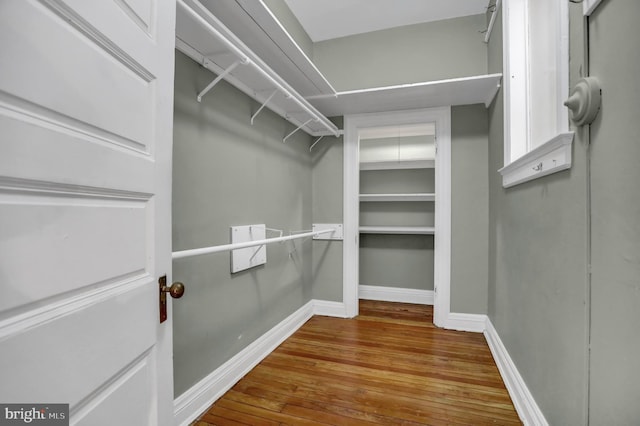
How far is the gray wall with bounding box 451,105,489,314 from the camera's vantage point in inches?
97.3

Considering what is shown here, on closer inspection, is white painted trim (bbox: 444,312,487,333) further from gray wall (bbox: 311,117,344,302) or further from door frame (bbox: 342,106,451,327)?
gray wall (bbox: 311,117,344,302)

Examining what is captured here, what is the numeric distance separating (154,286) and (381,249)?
118 inches

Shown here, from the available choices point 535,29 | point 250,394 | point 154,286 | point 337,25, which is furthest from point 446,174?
point 154,286

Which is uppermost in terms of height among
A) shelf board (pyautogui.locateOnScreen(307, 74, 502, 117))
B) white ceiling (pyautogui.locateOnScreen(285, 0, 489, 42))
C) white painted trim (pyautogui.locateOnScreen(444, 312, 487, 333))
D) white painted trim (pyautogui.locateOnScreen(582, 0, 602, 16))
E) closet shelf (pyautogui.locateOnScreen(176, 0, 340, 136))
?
white ceiling (pyautogui.locateOnScreen(285, 0, 489, 42))

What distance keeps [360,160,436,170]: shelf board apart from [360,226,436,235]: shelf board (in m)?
0.71

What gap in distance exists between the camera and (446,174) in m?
2.56

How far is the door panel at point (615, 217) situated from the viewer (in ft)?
2.31

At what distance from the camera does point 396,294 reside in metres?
3.42

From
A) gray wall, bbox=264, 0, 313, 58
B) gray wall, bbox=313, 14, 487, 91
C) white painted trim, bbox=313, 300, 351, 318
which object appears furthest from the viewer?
white painted trim, bbox=313, 300, 351, 318

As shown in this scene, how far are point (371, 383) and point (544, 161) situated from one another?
1470 millimetres

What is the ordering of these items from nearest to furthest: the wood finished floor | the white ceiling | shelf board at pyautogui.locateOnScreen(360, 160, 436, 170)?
the wood finished floor < the white ceiling < shelf board at pyautogui.locateOnScreen(360, 160, 436, 170)

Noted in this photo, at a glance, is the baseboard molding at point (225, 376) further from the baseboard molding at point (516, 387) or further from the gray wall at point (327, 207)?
the baseboard molding at point (516, 387)

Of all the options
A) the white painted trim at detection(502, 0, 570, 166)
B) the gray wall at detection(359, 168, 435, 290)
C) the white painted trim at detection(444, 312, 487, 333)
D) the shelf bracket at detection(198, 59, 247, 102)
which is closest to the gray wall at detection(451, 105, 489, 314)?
the white painted trim at detection(444, 312, 487, 333)

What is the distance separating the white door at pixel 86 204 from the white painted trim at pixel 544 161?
4.35ft
